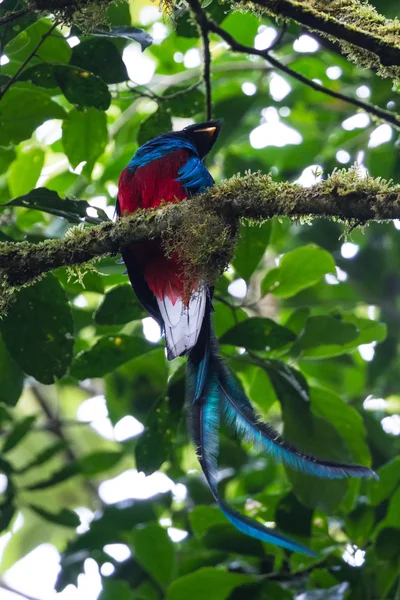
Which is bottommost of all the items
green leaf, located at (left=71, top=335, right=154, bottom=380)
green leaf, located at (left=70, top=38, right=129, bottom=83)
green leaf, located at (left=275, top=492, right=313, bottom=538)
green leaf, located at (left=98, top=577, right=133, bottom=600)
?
green leaf, located at (left=98, top=577, right=133, bottom=600)

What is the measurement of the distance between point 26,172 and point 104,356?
0.95m

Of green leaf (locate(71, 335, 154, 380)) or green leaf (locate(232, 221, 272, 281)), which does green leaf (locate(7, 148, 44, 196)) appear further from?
green leaf (locate(232, 221, 272, 281))

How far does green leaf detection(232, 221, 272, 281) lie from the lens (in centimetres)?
245

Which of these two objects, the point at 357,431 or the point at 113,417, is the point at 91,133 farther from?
the point at 357,431

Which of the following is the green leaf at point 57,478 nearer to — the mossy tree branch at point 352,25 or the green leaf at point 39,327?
the green leaf at point 39,327

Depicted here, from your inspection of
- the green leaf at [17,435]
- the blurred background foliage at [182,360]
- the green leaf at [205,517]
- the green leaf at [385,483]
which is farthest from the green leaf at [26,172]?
the green leaf at [385,483]

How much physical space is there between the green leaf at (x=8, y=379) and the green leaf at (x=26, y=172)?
2.54 ft

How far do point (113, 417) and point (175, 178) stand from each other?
117 cm

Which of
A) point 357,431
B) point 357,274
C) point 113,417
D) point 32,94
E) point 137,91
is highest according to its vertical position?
point 32,94

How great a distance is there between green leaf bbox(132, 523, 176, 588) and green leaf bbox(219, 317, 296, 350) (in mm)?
812

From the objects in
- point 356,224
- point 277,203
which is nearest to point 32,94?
point 277,203

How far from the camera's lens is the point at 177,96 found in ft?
9.15

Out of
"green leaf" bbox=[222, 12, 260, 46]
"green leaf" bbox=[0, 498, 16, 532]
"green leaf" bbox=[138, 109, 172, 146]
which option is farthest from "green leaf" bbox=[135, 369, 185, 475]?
"green leaf" bbox=[222, 12, 260, 46]

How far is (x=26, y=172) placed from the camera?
3.01 metres
